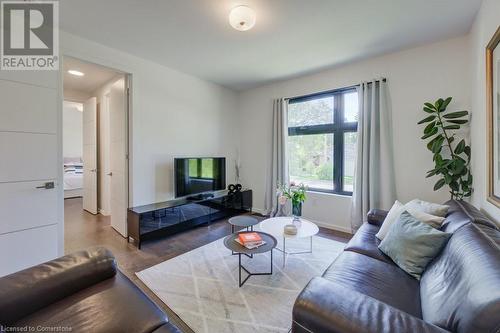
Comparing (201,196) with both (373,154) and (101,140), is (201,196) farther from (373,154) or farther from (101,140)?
(373,154)

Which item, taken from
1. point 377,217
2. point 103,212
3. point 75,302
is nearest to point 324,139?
point 377,217

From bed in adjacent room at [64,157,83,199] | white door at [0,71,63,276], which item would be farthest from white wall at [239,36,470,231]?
bed in adjacent room at [64,157,83,199]

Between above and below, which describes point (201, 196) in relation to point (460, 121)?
below

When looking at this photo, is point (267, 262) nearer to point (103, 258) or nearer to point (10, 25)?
point (103, 258)

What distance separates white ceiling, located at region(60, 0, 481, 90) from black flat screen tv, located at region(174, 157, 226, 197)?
5.15 ft

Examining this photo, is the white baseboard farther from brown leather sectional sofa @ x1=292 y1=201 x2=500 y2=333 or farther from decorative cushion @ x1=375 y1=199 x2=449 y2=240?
brown leather sectional sofa @ x1=292 y1=201 x2=500 y2=333

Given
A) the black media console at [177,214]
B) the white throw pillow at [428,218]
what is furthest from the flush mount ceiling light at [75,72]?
the white throw pillow at [428,218]

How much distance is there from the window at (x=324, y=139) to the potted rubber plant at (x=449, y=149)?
1.00 m

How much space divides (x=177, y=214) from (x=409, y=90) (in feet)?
12.2

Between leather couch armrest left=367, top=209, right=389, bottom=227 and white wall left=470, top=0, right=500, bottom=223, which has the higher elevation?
white wall left=470, top=0, right=500, bottom=223

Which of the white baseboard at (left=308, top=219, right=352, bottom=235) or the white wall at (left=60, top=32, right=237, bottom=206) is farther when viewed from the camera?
the white baseboard at (left=308, top=219, right=352, bottom=235)

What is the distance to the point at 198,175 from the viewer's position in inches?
147

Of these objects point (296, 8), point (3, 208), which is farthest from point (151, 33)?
point (3, 208)

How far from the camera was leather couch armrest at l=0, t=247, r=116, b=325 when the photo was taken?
40.8 inches
